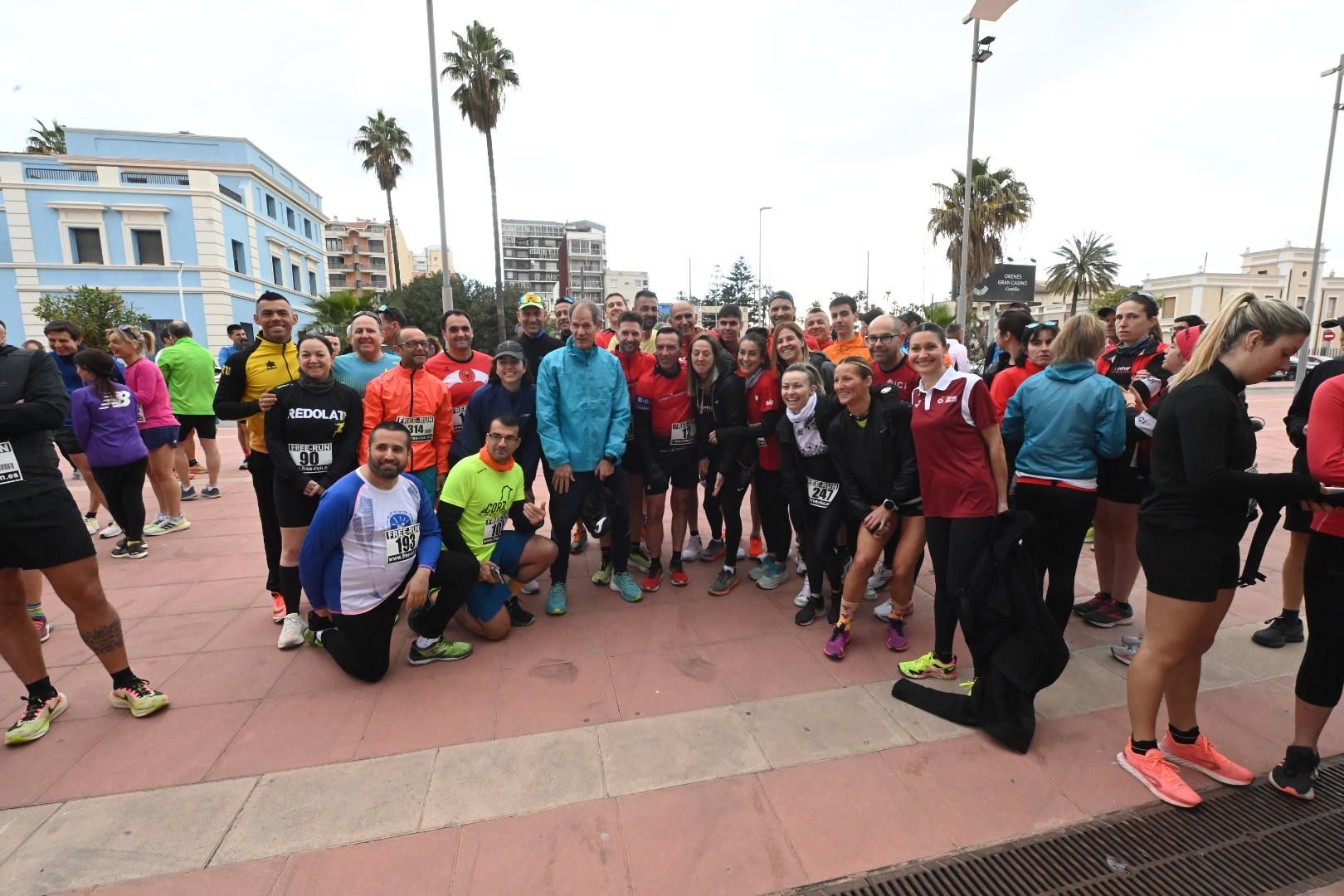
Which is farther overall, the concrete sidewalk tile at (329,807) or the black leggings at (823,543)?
the black leggings at (823,543)

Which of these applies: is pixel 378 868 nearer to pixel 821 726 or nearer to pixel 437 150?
pixel 821 726

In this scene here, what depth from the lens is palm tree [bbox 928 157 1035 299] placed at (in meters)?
26.0

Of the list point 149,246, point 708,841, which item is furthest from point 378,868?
point 149,246

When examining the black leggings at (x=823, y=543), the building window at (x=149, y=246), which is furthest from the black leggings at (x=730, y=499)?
the building window at (x=149, y=246)

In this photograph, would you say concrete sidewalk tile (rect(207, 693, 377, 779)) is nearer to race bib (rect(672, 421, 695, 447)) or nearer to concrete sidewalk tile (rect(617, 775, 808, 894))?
concrete sidewalk tile (rect(617, 775, 808, 894))

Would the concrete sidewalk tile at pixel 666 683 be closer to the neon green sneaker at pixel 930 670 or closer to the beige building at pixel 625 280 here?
the neon green sneaker at pixel 930 670

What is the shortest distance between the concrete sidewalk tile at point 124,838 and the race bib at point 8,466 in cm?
145

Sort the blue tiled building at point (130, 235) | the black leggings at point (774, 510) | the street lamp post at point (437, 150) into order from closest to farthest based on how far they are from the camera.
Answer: the black leggings at point (774, 510)
the street lamp post at point (437, 150)
the blue tiled building at point (130, 235)

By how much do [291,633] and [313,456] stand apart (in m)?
1.13

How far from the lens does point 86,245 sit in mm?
24734

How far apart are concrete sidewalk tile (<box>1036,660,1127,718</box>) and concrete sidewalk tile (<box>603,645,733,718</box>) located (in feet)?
5.25

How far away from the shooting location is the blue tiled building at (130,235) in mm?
23891

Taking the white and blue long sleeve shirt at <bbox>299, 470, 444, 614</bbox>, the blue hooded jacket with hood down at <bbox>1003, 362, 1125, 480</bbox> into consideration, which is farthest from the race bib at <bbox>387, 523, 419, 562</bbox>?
the blue hooded jacket with hood down at <bbox>1003, 362, 1125, 480</bbox>

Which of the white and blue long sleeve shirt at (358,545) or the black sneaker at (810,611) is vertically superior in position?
the white and blue long sleeve shirt at (358,545)
